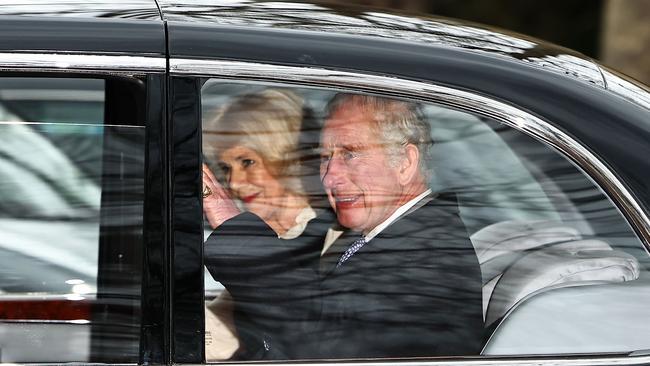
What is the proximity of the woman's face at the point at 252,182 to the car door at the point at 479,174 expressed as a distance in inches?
3.1

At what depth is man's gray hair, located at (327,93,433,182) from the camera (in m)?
2.07

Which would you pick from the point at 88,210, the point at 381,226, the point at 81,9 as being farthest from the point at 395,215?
the point at 81,9

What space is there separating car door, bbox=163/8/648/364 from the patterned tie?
114 mm

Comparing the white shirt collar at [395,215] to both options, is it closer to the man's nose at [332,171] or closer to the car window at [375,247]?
the car window at [375,247]

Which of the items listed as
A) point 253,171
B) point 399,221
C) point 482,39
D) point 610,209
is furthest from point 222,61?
point 610,209

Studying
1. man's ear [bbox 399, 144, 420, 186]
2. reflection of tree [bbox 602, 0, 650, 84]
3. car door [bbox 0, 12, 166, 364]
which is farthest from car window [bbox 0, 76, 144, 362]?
reflection of tree [bbox 602, 0, 650, 84]

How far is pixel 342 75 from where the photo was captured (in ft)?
6.73

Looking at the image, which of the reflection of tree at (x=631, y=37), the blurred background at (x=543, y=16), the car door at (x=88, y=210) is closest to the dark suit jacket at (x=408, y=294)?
the car door at (x=88, y=210)

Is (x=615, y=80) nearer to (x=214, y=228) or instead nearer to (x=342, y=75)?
(x=342, y=75)

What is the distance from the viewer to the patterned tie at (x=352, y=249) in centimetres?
212

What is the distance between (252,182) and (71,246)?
382 millimetres

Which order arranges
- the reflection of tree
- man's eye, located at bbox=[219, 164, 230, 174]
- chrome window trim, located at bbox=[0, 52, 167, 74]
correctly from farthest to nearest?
1. the reflection of tree
2. man's eye, located at bbox=[219, 164, 230, 174]
3. chrome window trim, located at bbox=[0, 52, 167, 74]

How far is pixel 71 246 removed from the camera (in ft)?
7.29

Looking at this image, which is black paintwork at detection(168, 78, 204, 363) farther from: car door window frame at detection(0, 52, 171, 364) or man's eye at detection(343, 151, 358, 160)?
man's eye at detection(343, 151, 358, 160)
